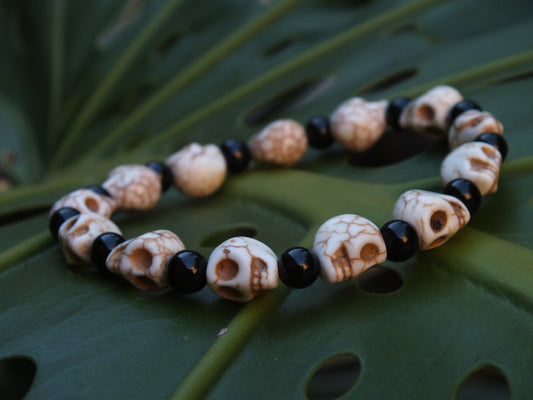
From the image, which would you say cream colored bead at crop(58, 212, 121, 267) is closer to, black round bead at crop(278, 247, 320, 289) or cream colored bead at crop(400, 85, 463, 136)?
black round bead at crop(278, 247, 320, 289)

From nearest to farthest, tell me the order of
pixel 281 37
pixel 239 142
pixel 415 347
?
pixel 415 347 → pixel 239 142 → pixel 281 37

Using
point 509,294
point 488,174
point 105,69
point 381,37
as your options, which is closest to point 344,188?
point 488,174

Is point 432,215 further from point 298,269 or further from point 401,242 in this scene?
point 298,269

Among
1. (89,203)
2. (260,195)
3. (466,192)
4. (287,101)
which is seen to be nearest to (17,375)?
A: (89,203)

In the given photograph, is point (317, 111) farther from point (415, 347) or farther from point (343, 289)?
point (415, 347)

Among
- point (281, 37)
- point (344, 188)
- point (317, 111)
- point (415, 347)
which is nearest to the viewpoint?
point (415, 347)

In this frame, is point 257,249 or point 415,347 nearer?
point 415,347

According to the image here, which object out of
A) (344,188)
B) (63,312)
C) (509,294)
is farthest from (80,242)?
(509,294)

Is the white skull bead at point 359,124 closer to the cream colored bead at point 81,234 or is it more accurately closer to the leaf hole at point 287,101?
the leaf hole at point 287,101
